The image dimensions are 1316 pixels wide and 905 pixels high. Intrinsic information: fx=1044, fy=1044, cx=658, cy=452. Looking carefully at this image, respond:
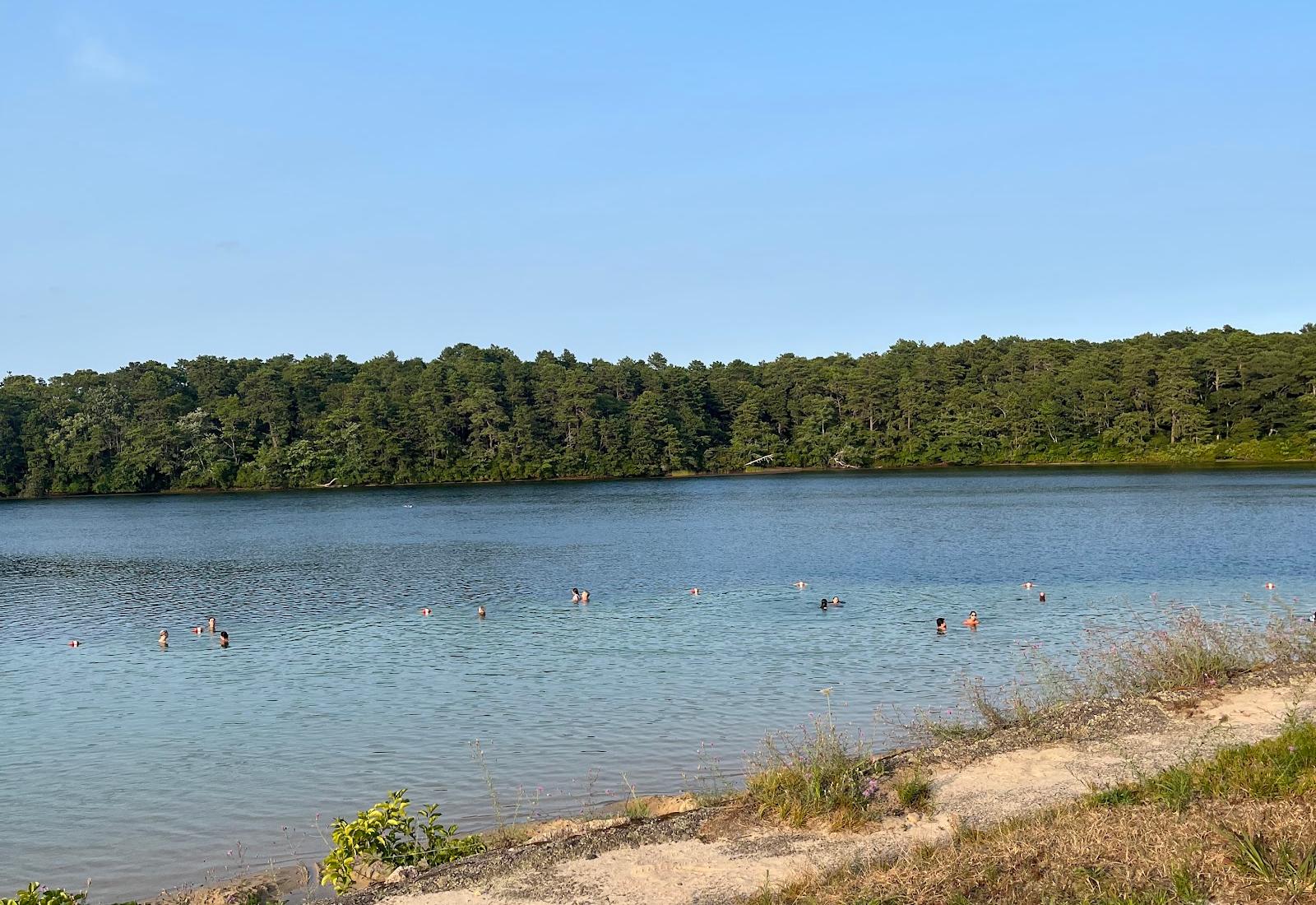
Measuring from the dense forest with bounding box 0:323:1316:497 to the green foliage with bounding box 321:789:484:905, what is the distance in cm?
11899

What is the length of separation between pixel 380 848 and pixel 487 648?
51.9 feet

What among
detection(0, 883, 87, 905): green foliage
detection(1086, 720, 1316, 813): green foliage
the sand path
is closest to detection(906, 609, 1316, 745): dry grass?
the sand path

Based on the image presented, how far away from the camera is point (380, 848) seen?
35.9ft

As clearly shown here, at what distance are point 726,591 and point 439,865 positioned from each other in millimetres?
26051

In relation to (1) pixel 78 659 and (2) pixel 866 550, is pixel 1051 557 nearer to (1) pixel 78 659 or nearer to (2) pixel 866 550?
(2) pixel 866 550

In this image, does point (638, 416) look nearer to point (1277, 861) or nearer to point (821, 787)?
point (821, 787)

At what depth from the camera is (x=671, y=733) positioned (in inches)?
683

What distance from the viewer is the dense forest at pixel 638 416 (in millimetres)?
118250

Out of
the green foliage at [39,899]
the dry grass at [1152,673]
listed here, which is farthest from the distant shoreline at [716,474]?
the green foliage at [39,899]

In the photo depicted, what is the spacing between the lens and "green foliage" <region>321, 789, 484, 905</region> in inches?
419

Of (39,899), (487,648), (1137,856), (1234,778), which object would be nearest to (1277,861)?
(1137,856)

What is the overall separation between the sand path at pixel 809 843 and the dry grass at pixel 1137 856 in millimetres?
657

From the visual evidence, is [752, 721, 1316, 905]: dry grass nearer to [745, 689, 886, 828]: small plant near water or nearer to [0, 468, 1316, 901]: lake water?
[745, 689, 886, 828]: small plant near water

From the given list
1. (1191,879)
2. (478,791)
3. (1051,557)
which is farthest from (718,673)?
(1051,557)
